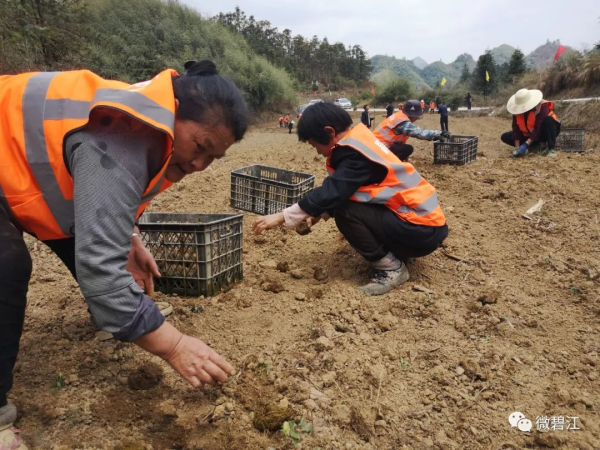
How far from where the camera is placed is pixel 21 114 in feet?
4.89

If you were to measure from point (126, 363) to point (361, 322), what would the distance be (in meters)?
1.25

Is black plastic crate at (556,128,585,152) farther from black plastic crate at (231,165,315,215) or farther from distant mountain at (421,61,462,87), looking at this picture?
distant mountain at (421,61,462,87)

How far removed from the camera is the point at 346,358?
2166 millimetres

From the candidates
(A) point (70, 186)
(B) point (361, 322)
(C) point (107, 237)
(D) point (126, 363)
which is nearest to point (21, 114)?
(A) point (70, 186)

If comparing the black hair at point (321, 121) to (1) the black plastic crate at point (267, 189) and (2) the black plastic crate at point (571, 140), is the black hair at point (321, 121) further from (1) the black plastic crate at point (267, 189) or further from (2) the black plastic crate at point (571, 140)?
(2) the black plastic crate at point (571, 140)

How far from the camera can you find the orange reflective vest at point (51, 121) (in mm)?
1420

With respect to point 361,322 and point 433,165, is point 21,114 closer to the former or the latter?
point 361,322

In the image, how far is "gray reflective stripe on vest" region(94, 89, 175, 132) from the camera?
1395 millimetres

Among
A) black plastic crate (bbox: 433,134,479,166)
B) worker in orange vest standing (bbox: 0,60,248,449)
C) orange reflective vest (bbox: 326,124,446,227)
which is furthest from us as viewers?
black plastic crate (bbox: 433,134,479,166)

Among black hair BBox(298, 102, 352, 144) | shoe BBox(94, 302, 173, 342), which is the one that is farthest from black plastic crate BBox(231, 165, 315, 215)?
shoe BBox(94, 302, 173, 342)

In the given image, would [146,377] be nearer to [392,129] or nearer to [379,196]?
[379,196]

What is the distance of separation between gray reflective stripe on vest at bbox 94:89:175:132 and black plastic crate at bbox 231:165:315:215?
100 inches

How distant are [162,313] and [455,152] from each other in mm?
5640

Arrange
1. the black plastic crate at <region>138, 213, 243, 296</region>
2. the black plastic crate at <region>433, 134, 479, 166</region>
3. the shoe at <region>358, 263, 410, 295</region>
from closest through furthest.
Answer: the black plastic crate at <region>138, 213, 243, 296</region>, the shoe at <region>358, 263, 410, 295</region>, the black plastic crate at <region>433, 134, 479, 166</region>
